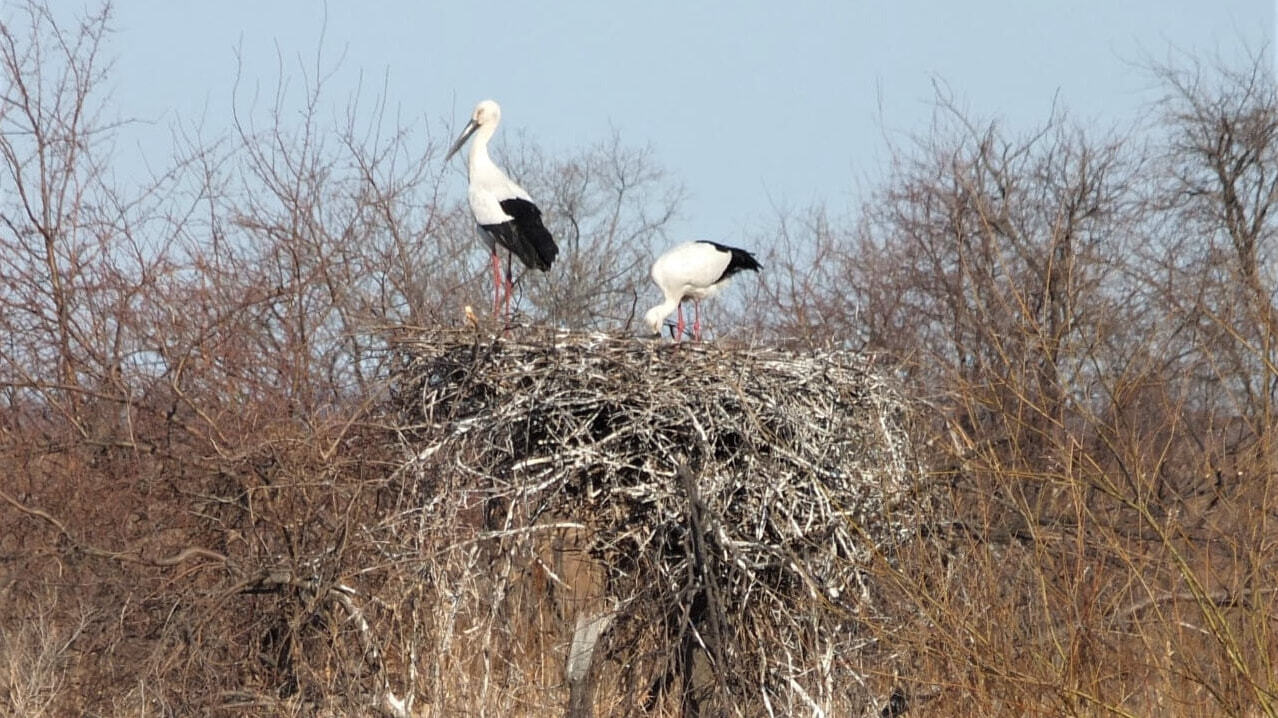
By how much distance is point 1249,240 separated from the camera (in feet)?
55.2

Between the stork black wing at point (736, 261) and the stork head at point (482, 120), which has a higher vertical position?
the stork head at point (482, 120)

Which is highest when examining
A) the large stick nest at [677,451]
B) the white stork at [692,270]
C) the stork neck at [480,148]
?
the stork neck at [480,148]

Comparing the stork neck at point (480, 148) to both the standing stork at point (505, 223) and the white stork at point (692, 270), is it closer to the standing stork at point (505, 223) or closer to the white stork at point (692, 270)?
the standing stork at point (505, 223)

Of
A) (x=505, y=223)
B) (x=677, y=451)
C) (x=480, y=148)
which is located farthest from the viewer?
(x=480, y=148)

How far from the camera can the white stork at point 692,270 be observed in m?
10.5

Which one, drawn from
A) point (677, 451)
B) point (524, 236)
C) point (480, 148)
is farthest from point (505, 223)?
point (677, 451)

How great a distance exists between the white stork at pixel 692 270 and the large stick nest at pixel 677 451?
2.23m

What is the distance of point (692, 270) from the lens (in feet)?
34.4

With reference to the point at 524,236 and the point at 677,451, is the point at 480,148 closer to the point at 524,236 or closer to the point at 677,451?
the point at 524,236

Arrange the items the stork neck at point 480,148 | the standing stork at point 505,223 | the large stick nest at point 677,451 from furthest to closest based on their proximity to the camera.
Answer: the stork neck at point 480,148 → the standing stork at point 505,223 → the large stick nest at point 677,451

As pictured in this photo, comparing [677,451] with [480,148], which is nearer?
[677,451]

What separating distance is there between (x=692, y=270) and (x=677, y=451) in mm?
2736

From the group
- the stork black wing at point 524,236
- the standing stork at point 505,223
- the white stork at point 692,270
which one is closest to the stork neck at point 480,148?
the standing stork at point 505,223

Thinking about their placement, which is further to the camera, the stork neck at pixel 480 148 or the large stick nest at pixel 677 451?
the stork neck at pixel 480 148
